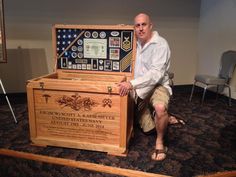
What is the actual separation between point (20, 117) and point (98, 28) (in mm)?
1484

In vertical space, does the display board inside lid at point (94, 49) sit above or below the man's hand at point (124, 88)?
above

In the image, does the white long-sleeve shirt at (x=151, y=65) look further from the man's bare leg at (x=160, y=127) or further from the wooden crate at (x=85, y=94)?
the man's bare leg at (x=160, y=127)

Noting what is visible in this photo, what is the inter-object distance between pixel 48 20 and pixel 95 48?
5.37 feet

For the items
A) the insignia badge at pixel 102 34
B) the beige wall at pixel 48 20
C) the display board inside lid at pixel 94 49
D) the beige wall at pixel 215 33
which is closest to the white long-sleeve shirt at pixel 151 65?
the display board inside lid at pixel 94 49

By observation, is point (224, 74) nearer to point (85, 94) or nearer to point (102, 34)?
point (102, 34)

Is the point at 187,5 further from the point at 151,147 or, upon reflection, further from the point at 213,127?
the point at 151,147

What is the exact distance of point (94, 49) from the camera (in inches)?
87.1

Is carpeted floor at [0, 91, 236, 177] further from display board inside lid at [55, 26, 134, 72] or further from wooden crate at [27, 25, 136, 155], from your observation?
display board inside lid at [55, 26, 134, 72]

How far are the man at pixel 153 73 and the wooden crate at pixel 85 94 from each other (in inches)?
3.7

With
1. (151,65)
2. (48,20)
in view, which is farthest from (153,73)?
(48,20)

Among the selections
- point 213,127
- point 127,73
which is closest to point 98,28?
point 127,73

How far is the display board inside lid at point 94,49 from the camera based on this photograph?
2152 mm

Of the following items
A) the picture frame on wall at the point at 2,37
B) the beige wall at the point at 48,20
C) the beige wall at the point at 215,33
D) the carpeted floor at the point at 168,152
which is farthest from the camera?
the beige wall at the point at 215,33

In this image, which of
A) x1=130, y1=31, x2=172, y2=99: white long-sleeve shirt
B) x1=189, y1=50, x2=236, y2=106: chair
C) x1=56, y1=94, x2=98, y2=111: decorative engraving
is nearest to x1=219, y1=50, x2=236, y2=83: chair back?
x1=189, y1=50, x2=236, y2=106: chair
